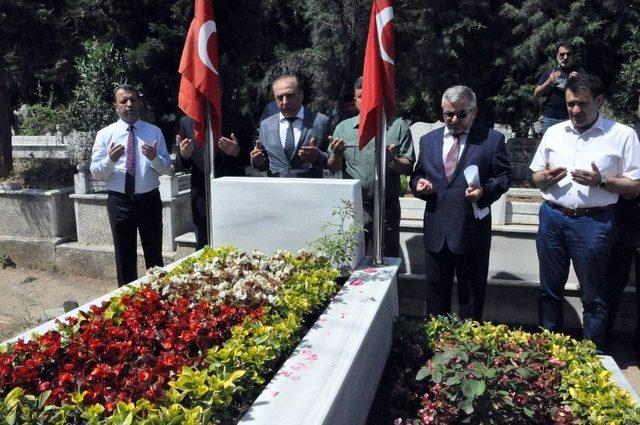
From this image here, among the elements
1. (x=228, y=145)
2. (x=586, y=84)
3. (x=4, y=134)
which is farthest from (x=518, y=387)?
(x=4, y=134)

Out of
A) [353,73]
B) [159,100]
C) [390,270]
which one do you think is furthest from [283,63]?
[390,270]

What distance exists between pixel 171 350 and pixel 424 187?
210cm

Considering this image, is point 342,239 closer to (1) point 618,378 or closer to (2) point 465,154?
(2) point 465,154

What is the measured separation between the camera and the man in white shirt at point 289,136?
437 centimetres

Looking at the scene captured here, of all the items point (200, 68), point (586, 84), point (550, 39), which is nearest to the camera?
point (586, 84)

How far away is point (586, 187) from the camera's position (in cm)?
391

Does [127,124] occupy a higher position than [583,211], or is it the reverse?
[127,124]

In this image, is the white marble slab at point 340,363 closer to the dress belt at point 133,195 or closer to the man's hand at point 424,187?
the man's hand at point 424,187

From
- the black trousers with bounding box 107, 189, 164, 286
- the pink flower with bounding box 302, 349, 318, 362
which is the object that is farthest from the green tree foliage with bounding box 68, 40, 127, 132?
the pink flower with bounding box 302, 349, 318, 362

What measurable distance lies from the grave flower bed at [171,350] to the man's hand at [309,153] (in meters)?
0.82

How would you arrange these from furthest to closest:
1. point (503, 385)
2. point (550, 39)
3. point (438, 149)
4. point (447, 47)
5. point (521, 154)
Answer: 1. point (447, 47)
2. point (550, 39)
3. point (521, 154)
4. point (438, 149)
5. point (503, 385)

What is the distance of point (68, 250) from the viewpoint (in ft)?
24.0

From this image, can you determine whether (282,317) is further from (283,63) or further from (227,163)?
(283,63)

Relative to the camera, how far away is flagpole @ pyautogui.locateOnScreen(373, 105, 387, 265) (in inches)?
156
